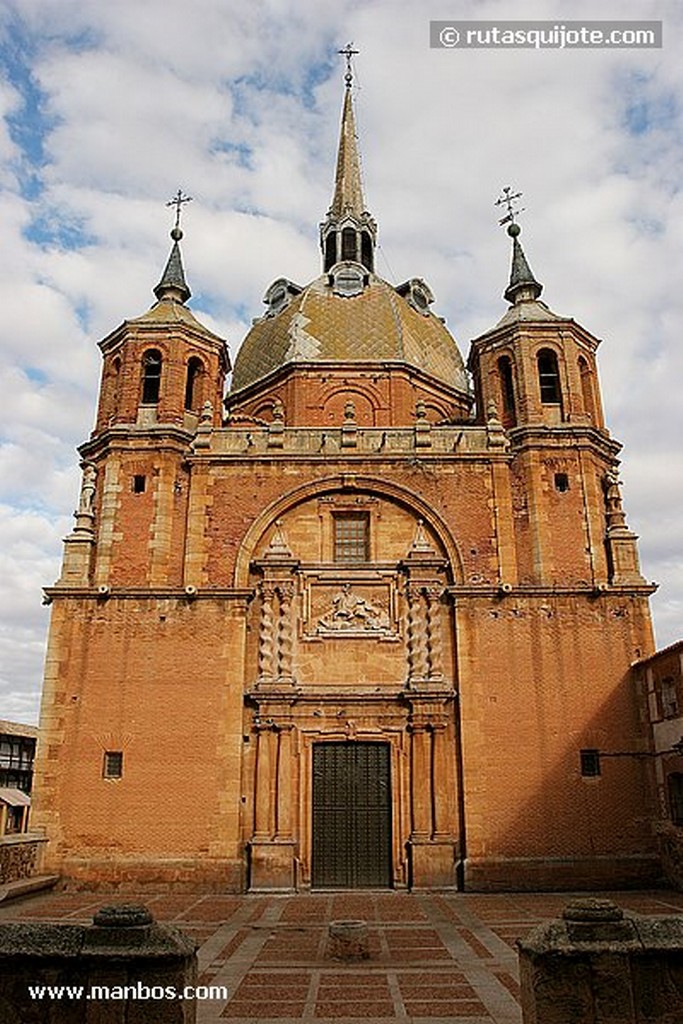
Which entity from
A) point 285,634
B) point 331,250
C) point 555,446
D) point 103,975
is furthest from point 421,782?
point 331,250

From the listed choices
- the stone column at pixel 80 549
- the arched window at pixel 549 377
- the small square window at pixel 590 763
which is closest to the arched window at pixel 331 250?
the arched window at pixel 549 377

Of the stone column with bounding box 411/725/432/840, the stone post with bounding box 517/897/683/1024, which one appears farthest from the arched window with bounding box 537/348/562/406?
the stone post with bounding box 517/897/683/1024

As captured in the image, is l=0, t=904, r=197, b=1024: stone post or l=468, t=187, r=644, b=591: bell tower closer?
l=0, t=904, r=197, b=1024: stone post

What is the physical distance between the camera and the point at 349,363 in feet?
84.3

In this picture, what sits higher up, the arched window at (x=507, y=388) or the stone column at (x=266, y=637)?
the arched window at (x=507, y=388)

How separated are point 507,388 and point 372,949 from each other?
15369 mm

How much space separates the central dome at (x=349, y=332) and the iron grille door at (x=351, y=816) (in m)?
12.8

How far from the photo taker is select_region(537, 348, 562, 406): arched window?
21984mm

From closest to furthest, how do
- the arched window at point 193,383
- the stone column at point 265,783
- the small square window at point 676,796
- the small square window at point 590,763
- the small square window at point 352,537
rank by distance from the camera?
the small square window at point 676,796
the stone column at point 265,783
the small square window at point 590,763
the small square window at point 352,537
the arched window at point 193,383

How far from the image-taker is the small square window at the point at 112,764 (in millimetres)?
17750

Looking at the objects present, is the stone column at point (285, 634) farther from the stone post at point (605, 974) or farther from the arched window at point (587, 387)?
the stone post at point (605, 974)

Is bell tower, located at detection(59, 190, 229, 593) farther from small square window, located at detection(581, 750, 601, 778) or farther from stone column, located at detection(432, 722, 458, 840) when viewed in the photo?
small square window, located at detection(581, 750, 601, 778)

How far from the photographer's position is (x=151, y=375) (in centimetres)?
2234

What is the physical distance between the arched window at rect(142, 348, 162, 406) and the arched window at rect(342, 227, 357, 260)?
1269cm
